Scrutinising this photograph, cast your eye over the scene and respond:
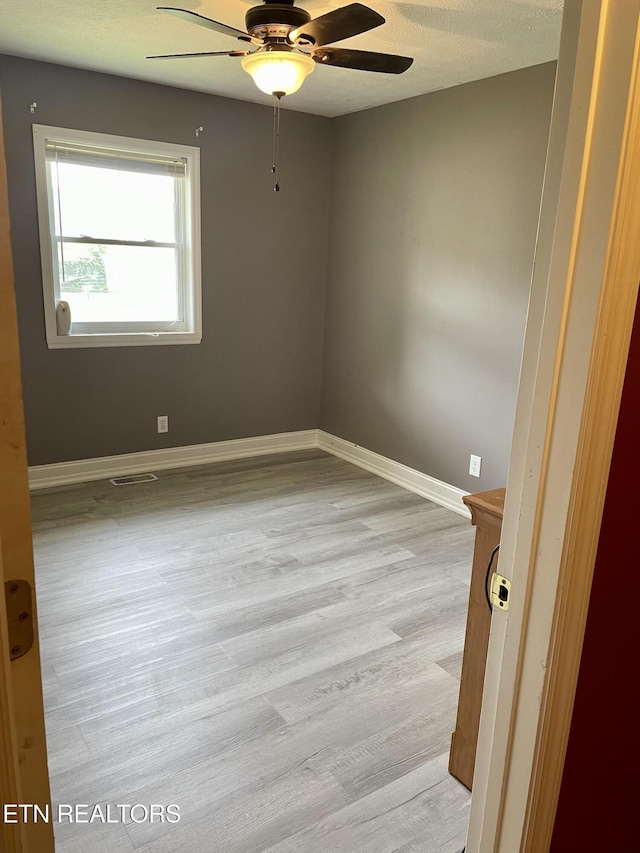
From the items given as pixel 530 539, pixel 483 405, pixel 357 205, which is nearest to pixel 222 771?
pixel 530 539

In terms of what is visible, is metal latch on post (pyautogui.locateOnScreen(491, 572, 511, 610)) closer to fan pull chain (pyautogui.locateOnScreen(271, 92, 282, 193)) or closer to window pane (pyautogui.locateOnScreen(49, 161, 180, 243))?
window pane (pyautogui.locateOnScreen(49, 161, 180, 243))

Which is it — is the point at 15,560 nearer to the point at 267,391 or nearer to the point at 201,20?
the point at 201,20

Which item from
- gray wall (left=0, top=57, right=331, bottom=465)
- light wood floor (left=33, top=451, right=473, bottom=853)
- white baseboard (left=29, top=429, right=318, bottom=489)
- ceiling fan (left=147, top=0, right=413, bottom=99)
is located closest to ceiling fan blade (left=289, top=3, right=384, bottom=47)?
ceiling fan (left=147, top=0, right=413, bottom=99)

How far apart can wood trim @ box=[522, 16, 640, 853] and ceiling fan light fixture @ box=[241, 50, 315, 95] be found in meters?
2.01

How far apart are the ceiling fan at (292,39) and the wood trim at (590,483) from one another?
1720mm

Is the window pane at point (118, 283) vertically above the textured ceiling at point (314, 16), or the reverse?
the textured ceiling at point (314, 16)

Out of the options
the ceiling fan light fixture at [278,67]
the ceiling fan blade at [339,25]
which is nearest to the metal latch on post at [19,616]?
the ceiling fan blade at [339,25]

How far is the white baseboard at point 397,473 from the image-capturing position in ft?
13.0

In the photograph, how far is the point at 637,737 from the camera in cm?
116

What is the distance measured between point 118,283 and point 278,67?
6.82 feet

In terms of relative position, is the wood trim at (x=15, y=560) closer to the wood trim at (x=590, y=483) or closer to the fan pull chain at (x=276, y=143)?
the wood trim at (x=590, y=483)

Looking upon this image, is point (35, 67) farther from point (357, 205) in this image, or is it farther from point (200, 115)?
point (357, 205)

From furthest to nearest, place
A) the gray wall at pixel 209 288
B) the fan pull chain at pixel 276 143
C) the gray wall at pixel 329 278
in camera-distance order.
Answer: the fan pull chain at pixel 276 143
the gray wall at pixel 209 288
the gray wall at pixel 329 278

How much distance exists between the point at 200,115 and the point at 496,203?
2.06 metres
